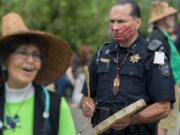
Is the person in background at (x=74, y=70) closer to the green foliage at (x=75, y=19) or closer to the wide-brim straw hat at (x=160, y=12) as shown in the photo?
the green foliage at (x=75, y=19)

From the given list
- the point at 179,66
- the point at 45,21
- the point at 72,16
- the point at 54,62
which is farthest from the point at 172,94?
the point at 72,16

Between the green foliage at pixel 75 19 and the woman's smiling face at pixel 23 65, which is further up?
the woman's smiling face at pixel 23 65

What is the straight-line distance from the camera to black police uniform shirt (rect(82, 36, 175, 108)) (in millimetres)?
5555

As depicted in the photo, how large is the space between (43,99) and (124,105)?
1630 millimetres

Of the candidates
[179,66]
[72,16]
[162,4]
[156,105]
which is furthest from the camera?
[72,16]

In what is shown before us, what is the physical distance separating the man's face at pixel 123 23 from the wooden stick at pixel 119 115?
726 millimetres

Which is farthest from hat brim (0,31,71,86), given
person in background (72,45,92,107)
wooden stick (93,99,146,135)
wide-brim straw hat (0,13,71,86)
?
person in background (72,45,92,107)

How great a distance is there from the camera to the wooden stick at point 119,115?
16.9 ft

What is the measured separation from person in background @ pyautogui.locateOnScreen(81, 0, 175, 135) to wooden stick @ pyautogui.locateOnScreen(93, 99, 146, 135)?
0.43ft

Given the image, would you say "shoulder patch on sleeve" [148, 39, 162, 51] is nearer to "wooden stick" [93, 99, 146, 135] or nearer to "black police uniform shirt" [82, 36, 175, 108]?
"black police uniform shirt" [82, 36, 175, 108]

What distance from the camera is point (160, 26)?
8.85 m

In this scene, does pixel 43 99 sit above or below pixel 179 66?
above

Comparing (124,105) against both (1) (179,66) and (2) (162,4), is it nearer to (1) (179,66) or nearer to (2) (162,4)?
(1) (179,66)

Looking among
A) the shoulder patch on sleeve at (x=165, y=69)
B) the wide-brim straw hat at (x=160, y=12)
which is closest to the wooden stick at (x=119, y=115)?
the shoulder patch on sleeve at (x=165, y=69)
